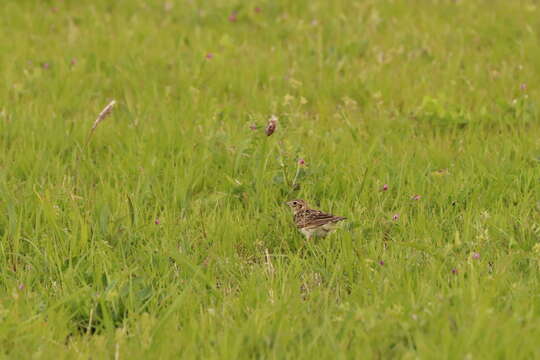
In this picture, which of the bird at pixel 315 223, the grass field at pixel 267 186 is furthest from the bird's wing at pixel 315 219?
the grass field at pixel 267 186

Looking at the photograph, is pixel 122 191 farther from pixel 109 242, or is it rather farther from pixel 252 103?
pixel 252 103

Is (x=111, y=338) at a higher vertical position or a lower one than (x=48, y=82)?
lower

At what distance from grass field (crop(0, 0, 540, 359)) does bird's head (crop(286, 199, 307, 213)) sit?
96mm

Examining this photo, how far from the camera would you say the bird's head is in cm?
471

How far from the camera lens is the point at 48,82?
6.98 m

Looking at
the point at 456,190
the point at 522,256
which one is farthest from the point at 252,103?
the point at 522,256

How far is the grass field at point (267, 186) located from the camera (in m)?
3.58

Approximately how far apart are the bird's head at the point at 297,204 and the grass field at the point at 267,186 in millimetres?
96

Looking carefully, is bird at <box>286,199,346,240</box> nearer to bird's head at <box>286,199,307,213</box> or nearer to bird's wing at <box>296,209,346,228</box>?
bird's wing at <box>296,209,346,228</box>

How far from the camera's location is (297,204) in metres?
4.75

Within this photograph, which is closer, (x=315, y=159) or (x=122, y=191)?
(x=122, y=191)

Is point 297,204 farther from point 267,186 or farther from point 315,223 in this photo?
point 267,186

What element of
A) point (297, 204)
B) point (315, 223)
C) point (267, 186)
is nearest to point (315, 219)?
point (315, 223)

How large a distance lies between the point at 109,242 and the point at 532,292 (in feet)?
7.84
